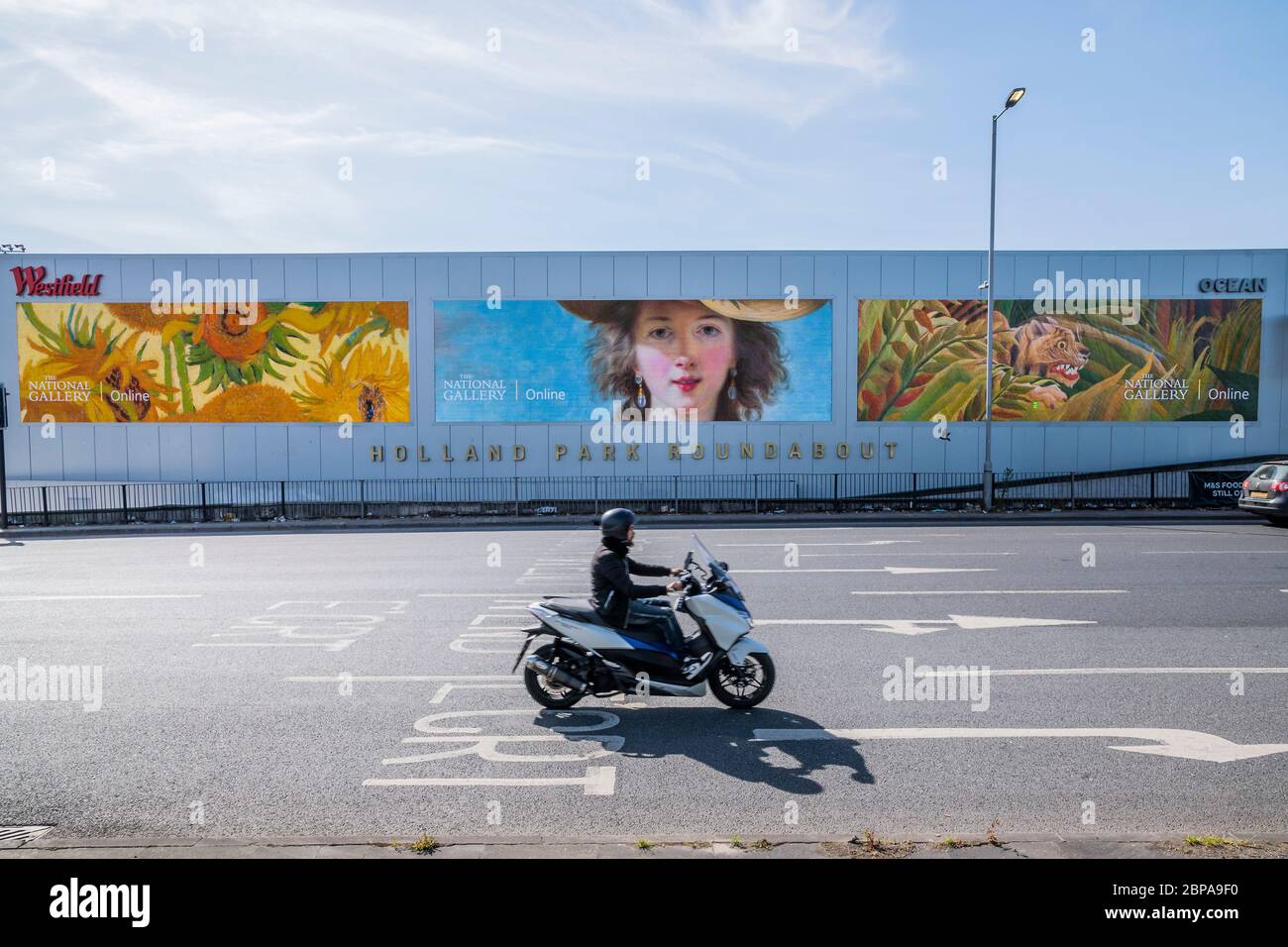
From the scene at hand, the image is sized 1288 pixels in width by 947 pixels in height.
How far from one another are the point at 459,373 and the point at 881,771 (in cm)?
2346

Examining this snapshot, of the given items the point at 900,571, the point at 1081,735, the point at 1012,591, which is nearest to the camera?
the point at 1081,735

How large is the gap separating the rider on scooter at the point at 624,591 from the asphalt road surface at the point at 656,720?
55 centimetres

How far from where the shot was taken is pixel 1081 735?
5.68m

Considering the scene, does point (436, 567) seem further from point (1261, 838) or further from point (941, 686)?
point (1261, 838)

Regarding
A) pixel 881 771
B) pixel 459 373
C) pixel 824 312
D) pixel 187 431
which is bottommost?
pixel 881 771

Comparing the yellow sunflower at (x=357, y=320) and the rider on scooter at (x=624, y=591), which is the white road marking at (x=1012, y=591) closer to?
the rider on scooter at (x=624, y=591)

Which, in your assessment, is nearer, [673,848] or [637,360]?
[673,848]

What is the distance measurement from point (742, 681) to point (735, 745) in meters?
0.88

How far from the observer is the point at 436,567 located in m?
13.6

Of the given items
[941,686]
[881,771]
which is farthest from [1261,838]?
[941,686]
